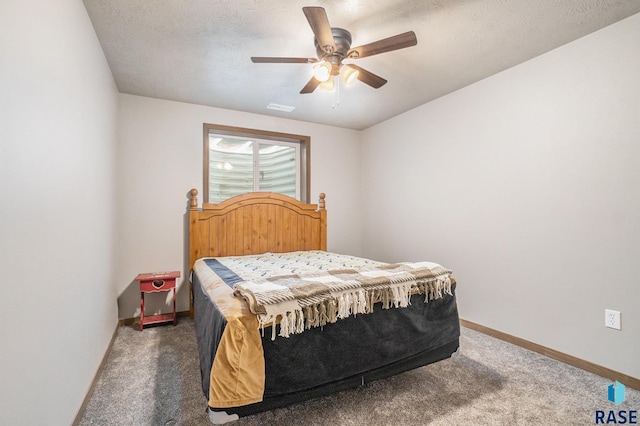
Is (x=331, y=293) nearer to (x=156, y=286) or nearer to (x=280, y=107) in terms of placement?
(x=156, y=286)

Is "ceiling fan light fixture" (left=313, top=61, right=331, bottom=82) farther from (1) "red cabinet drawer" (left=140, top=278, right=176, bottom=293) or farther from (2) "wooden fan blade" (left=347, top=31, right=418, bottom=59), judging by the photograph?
(1) "red cabinet drawer" (left=140, top=278, right=176, bottom=293)

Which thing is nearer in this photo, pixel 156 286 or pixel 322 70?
pixel 322 70

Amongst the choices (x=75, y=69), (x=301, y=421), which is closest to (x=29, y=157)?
(x=75, y=69)

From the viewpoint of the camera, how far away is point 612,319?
2041 millimetres

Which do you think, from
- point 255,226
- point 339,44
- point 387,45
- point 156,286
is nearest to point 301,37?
point 339,44

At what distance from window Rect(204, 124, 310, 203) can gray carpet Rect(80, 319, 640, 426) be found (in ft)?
6.61

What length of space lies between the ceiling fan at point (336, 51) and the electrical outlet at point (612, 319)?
7.22 feet

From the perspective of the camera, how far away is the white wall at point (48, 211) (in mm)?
961

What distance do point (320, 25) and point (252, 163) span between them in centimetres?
249

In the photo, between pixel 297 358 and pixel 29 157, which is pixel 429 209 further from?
pixel 29 157

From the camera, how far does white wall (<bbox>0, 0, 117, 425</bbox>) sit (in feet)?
3.15

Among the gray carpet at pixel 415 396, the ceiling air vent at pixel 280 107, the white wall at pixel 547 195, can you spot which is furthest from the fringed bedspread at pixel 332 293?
the ceiling air vent at pixel 280 107

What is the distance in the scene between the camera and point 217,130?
3688 mm

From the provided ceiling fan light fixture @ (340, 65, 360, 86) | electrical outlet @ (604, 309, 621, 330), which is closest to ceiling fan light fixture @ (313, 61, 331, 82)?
ceiling fan light fixture @ (340, 65, 360, 86)
